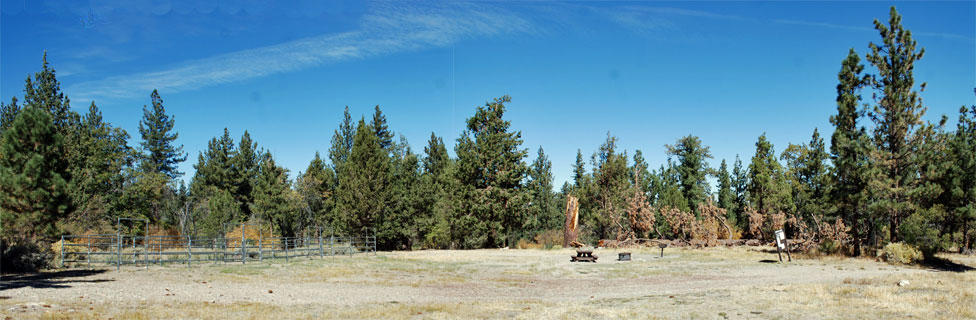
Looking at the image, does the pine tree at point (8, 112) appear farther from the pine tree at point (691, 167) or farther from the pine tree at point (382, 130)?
the pine tree at point (691, 167)

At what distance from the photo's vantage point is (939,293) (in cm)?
1199

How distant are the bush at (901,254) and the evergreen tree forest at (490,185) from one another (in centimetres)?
38

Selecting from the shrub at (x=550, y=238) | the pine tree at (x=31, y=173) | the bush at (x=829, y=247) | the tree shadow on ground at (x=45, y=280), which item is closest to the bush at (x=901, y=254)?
the bush at (x=829, y=247)

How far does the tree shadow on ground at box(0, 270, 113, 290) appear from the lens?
43.4 ft

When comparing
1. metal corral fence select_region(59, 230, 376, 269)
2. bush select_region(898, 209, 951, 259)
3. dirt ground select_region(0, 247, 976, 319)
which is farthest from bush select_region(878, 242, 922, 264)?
metal corral fence select_region(59, 230, 376, 269)

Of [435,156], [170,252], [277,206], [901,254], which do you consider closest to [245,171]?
[277,206]

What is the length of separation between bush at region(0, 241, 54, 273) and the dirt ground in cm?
125

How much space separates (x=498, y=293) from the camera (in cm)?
1472

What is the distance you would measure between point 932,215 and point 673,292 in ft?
47.7

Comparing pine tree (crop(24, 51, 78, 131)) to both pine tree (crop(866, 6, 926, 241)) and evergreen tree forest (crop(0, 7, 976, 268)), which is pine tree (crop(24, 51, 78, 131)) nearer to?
evergreen tree forest (crop(0, 7, 976, 268))

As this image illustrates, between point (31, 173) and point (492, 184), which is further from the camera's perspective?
point (492, 184)

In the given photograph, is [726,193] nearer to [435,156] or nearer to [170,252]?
[435,156]

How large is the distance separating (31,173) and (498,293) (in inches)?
599

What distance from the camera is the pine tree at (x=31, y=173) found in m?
17.6
